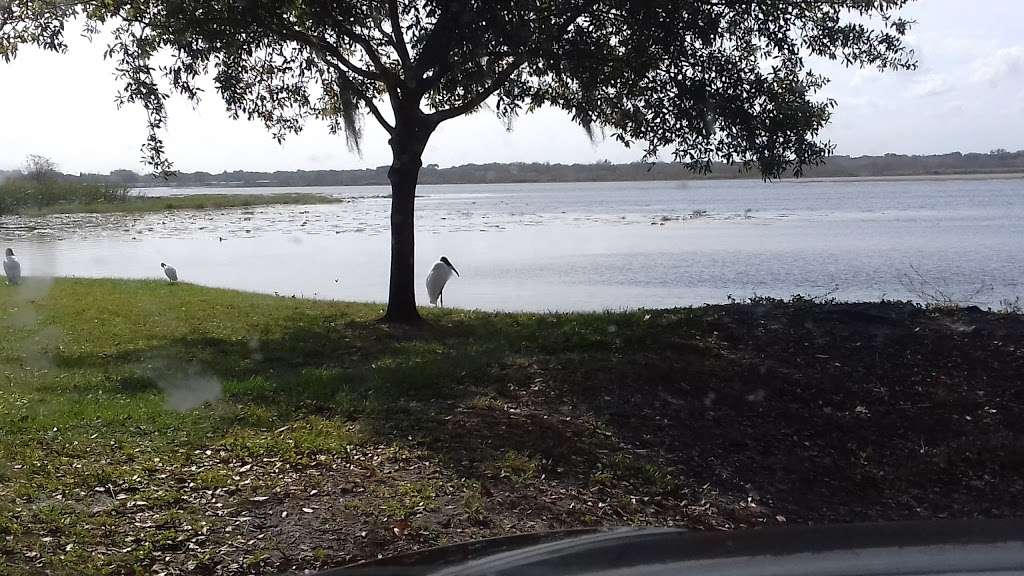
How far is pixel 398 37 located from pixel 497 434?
690cm

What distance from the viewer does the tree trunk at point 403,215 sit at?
40.4 feet

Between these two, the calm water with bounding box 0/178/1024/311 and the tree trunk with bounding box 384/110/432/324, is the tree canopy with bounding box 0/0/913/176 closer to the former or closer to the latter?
the tree trunk with bounding box 384/110/432/324

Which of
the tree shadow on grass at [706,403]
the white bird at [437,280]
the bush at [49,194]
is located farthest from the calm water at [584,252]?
the tree shadow on grass at [706,403]

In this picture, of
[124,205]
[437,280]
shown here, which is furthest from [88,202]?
[437,280]

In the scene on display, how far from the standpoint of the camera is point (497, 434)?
6996mm

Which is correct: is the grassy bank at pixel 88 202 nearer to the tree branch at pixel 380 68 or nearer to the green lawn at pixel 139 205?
the green lawn at pixel 139 205

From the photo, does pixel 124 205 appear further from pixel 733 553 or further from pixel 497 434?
pixel 733 553

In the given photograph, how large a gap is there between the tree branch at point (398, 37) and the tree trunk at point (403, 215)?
73 cm

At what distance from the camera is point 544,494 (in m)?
6.08

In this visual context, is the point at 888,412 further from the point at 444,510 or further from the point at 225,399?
the point at 225,399

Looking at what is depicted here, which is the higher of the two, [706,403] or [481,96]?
[481,96]

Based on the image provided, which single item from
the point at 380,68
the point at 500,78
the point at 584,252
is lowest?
the point at 584,252

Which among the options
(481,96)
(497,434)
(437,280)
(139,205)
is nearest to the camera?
(497,434)

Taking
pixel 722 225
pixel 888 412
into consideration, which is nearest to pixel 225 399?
pixel 888 412
